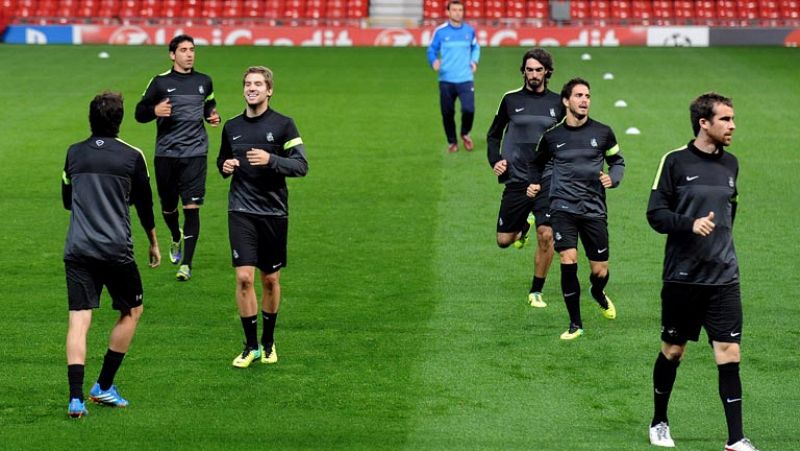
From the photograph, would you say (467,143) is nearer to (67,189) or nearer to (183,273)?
(183,273)

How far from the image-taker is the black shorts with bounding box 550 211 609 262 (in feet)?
38.4

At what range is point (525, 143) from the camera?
43.0ft

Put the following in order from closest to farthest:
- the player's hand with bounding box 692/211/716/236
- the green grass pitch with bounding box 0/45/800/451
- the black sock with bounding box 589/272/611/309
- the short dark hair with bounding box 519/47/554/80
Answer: the player's hand with bounding box 692/211/716/236
the green grass pitch with bounding box 0/45/800/451
the black sock with bounding box 589/272/611/309
the short dark hair with bounding box 519/47/554/80

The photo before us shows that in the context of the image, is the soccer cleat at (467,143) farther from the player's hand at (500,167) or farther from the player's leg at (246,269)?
the player's leg at (246,269)

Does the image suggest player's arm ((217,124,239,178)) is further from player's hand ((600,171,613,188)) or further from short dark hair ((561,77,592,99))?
player's hand ((600,171,613,188))

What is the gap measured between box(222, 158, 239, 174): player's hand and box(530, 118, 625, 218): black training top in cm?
279

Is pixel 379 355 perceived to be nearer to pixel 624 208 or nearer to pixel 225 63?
pixel 624 208

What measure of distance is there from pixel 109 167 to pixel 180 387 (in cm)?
180

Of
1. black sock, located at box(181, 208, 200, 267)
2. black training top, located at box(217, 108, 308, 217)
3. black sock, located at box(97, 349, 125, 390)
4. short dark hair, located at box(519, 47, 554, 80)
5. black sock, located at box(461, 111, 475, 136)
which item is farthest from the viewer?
black sock, located at box(461, 111, 475, 136)

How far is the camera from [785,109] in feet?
84.7

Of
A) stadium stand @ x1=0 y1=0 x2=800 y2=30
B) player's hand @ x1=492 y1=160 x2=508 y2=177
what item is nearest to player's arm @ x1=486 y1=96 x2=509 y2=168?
player's hand @ x1=492 y1=160 x2=508 y2=177

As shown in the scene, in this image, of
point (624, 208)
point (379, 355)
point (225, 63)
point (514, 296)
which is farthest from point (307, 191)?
point (225, 63)

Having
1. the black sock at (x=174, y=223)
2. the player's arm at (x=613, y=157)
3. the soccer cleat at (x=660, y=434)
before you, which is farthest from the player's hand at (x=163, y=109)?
the soccer cleat at (x=660, y=434)

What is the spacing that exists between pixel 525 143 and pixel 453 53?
8442 mm
